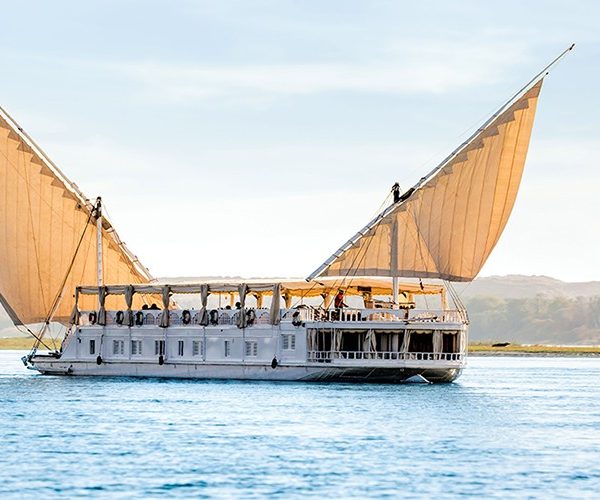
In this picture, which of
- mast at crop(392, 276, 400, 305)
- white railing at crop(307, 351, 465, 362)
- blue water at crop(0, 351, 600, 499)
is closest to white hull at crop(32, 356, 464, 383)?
white railing at crop(307, 351, 465, 362)

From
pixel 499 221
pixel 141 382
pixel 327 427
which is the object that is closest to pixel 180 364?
pixel 141 382

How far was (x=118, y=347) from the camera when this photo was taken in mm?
107062

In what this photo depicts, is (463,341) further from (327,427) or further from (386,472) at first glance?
(386,472)

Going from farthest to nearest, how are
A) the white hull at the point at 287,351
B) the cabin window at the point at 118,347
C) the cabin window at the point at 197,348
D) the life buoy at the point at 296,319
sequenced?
the cabin window at the point at 118,347, the cabin window at the point at 197,348, the life buoy at the point at 296,319, the white hull at the point at 287,351

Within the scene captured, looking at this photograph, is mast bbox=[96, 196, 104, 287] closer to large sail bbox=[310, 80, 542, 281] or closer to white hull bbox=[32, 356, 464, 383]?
white hull bbox=[32, 356, 464, 383]

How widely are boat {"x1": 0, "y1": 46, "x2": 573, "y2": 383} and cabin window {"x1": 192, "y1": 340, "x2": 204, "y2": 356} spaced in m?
0.07

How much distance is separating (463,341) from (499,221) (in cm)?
864

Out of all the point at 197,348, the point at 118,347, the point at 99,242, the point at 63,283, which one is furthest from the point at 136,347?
the point at 63,283

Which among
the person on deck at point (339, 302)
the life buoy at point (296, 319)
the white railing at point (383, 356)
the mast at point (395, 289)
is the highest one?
the mast at point (395, 289)

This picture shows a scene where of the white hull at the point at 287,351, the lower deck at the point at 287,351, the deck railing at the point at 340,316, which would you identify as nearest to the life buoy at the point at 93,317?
the white hull at the point at 287,351

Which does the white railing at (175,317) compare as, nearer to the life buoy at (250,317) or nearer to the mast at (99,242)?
the life buoy at (250,317)

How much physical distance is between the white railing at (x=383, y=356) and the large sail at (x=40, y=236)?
982 inches

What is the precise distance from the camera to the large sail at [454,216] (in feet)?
323

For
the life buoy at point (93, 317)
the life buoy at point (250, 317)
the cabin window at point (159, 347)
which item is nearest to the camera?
the life buoy at point (250, 317)
